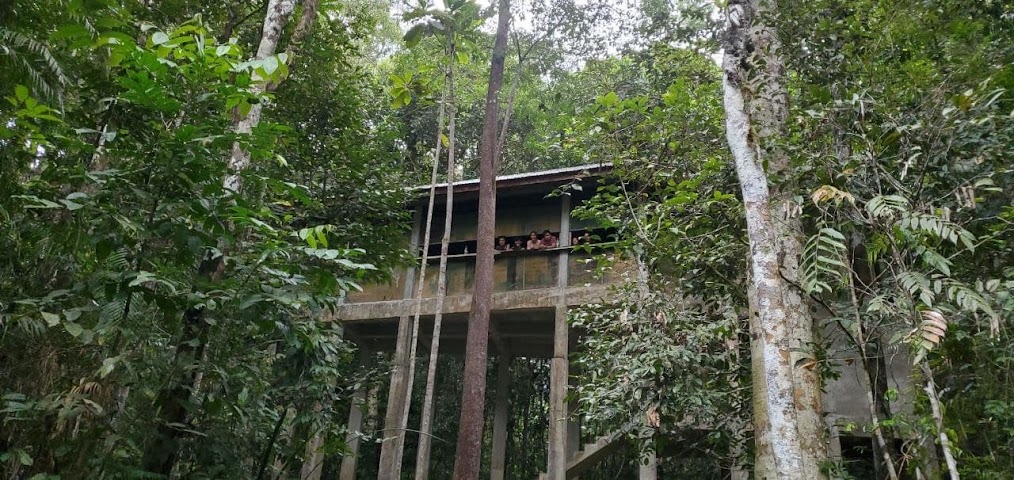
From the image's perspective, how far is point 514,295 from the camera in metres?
9.66

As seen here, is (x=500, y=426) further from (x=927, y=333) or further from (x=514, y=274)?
(x=927, y=333)

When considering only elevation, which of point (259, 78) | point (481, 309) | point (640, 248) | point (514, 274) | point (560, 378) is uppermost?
point (514, 274)

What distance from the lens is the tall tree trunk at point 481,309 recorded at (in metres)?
6.96

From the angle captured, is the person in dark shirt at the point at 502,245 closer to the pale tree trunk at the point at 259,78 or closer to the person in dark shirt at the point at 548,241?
the person in dark shirt at the point at 548,241

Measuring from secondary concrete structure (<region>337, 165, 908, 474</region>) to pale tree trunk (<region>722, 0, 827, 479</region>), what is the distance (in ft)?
14.5

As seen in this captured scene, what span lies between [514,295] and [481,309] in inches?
75.0

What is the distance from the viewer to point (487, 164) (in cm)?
A: 877

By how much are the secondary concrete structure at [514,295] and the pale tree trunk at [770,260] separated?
4406 mm

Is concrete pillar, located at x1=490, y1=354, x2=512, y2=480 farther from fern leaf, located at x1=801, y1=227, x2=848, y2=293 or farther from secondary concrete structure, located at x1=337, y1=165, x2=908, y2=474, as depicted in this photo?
fern leaf, located at x1=801, y1=227, x2=848, y2=293

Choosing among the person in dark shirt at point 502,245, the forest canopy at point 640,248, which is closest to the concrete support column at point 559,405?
the person in dark shirt at point 502,245

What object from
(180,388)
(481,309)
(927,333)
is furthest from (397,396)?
(927,333)

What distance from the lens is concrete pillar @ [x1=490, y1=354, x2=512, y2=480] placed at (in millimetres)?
10695

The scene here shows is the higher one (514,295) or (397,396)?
(514,295)

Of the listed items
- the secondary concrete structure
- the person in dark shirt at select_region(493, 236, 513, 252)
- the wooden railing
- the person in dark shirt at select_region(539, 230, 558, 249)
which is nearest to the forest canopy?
the secondary concrete structure
